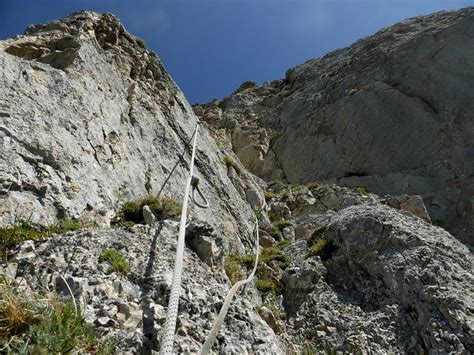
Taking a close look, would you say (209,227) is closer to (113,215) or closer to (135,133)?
(113,215)

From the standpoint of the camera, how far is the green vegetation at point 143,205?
21.5 ft

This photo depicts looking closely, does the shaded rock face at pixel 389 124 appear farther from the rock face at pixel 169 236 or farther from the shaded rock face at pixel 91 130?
the shaded rock face at pixel 91 130

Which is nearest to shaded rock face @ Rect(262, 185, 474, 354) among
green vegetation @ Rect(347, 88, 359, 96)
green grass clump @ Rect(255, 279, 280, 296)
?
green grass clump @ Rect(255, 279, 280, 296)

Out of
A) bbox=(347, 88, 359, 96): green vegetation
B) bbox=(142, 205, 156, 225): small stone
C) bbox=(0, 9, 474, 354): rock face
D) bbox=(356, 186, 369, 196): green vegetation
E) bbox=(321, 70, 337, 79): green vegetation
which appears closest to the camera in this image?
bbox=(0, 9, 474, 354): rock face

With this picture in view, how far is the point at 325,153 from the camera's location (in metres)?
26.5

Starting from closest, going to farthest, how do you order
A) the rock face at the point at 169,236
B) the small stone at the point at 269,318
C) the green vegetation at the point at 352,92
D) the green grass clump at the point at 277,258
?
the rock face at the point at 169,236 → the small stone at the point at 269,318 → the green grass clump at the point at 277,258 → the green vegetation at the point at 352,92

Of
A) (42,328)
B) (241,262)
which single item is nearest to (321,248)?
(241,262)

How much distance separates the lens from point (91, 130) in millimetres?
7707

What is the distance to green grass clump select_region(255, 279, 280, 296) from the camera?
8469mm

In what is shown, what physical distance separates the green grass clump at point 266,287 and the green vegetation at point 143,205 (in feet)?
9.41

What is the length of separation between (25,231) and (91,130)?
10.7ft

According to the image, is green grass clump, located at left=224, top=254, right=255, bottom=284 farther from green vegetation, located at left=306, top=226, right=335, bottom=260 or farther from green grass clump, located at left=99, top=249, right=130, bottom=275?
green grass clump, located at left=99, top=249, right=130, bottom=275

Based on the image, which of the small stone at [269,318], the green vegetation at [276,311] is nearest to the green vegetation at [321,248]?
the green vegetation at [276,311]

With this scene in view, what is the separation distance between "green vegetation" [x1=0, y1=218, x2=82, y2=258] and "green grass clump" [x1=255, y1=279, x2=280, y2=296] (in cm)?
435
